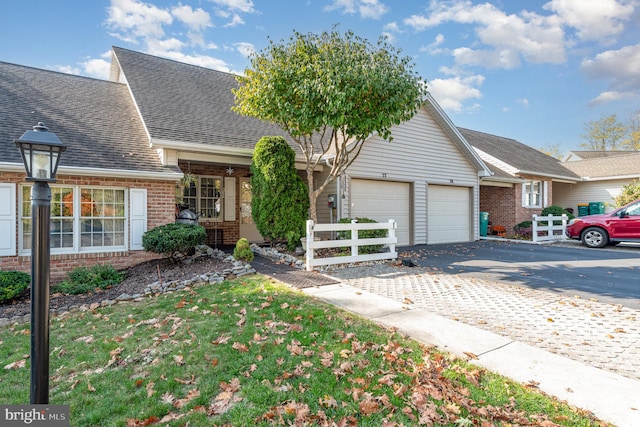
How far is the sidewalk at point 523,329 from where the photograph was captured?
3.07m

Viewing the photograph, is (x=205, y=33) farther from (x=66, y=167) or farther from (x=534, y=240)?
(x=534, y=240)

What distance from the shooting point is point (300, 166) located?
11.2m

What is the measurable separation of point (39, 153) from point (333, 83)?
20.3 feet

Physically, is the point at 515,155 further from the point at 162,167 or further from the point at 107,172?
the point at 107,172

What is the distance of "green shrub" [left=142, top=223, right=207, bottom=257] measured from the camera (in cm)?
779

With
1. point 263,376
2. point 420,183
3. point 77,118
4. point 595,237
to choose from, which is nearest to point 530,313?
point 263,376

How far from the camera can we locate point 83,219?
26.7 feet

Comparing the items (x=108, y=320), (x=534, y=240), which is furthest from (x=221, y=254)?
(x=534, y=240)

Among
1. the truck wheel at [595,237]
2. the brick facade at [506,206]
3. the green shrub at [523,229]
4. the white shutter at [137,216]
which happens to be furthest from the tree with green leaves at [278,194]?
the brick facade at [506,206]

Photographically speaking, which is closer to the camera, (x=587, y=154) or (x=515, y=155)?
(x=515, y=155)

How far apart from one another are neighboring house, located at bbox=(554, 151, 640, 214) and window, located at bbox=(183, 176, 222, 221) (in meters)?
20.9

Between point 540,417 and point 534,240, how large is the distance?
45.4 feet

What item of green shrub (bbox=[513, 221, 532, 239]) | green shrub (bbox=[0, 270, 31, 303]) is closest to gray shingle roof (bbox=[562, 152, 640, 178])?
green shrub (bbox=[513, 221, 532, 239])

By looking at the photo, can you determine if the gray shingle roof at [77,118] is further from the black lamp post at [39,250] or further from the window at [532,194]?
the window at [532,194]
